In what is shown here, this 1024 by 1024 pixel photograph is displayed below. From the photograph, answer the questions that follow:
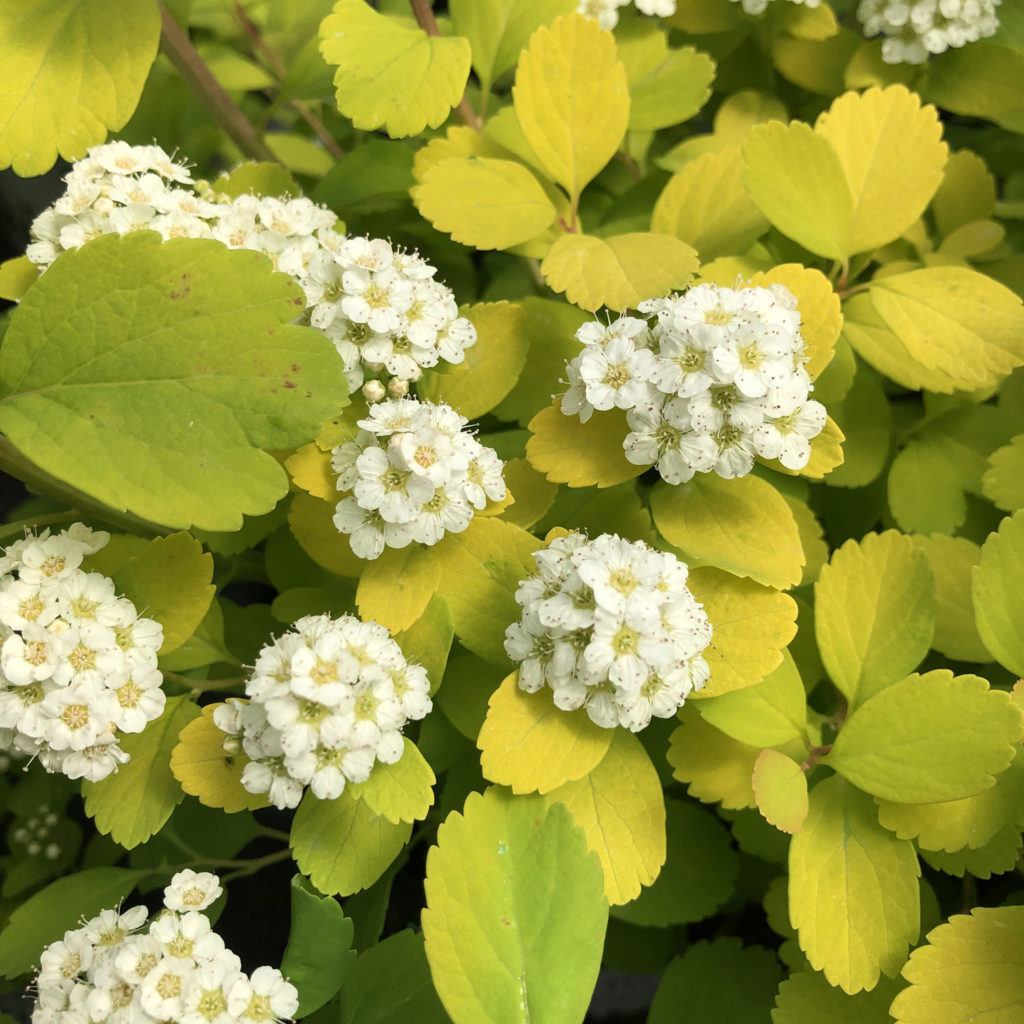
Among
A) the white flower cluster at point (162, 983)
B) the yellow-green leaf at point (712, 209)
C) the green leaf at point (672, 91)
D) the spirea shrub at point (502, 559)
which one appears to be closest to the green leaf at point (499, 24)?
the spirea shrub at point (502, 559)

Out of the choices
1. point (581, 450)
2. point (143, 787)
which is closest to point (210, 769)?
point (143, 787)

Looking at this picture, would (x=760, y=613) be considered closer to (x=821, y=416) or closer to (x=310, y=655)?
(x=821, y=416)

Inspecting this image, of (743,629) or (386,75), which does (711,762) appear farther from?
(386,75)

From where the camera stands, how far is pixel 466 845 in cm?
91

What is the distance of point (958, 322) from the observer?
1193 mm

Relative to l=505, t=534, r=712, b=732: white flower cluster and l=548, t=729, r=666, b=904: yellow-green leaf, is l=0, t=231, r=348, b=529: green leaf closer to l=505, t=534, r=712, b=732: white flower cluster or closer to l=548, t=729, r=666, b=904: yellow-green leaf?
l=505, t=534, r=712, b=732: white flower cluster

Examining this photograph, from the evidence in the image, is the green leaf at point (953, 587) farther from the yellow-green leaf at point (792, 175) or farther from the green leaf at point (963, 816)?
the yellow-green leaf at point (792, 175)

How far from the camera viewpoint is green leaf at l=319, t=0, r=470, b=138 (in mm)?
1153

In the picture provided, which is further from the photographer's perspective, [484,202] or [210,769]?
[484,202]

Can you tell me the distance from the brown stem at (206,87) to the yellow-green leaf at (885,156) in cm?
89

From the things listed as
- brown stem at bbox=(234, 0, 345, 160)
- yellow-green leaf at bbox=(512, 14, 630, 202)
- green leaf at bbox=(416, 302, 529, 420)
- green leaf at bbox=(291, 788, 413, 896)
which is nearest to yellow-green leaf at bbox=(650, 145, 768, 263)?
yellow-green leaf at bbox=(512, 14, 630, 202)

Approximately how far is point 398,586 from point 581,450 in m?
0.25

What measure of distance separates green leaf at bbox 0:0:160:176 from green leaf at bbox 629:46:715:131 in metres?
0.73

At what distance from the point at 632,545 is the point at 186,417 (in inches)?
18.1
